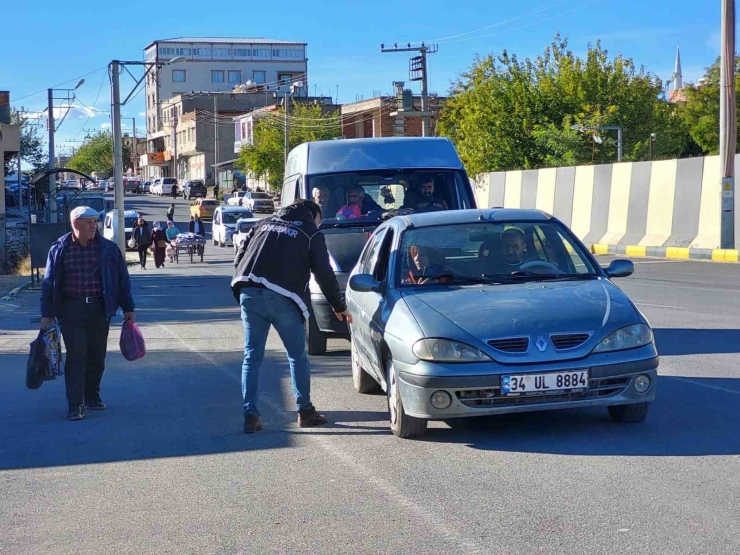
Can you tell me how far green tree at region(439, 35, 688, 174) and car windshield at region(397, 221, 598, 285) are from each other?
39.4 meters

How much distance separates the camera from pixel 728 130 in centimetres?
2805

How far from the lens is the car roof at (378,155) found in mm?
14070

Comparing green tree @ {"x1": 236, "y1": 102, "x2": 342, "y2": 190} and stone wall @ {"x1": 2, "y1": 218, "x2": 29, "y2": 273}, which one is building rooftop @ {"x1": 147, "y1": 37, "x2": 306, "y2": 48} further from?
stone wall @ {"x1": 2, "y1": 218, "x2": 29, "y2": 273}

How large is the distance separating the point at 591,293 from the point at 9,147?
41.5m

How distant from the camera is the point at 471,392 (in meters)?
7.03

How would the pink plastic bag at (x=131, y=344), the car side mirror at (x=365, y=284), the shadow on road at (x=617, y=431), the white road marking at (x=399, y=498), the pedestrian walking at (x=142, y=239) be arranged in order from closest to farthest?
the white road marking at (x=399, y=498), the shadow on road at (x=617, y=431), the car side mirror at (x=365, y=284), the pink plastic bag at (x=131, y=344), the pedestrian walking at (x=142, y=239)

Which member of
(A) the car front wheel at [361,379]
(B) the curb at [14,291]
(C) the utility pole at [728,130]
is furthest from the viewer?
(C) the utility pole at [728,130]

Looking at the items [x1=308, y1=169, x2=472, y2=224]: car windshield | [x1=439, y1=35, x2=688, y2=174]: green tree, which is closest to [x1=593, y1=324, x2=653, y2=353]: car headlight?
[x1=308, y1=169, x2=472, y2=224]: car windshield

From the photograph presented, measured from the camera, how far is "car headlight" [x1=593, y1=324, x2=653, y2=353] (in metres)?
7.12

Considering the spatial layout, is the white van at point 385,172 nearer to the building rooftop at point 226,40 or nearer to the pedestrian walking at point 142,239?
the pedestrian walking at point 142,239

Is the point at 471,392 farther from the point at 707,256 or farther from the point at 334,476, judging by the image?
the point at 707,256

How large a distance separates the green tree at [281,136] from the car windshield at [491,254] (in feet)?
258

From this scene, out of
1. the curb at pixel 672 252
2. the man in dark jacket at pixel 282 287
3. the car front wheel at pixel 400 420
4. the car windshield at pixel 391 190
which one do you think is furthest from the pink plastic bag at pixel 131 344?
the curb at pixel 672 252

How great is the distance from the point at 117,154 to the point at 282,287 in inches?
1176
